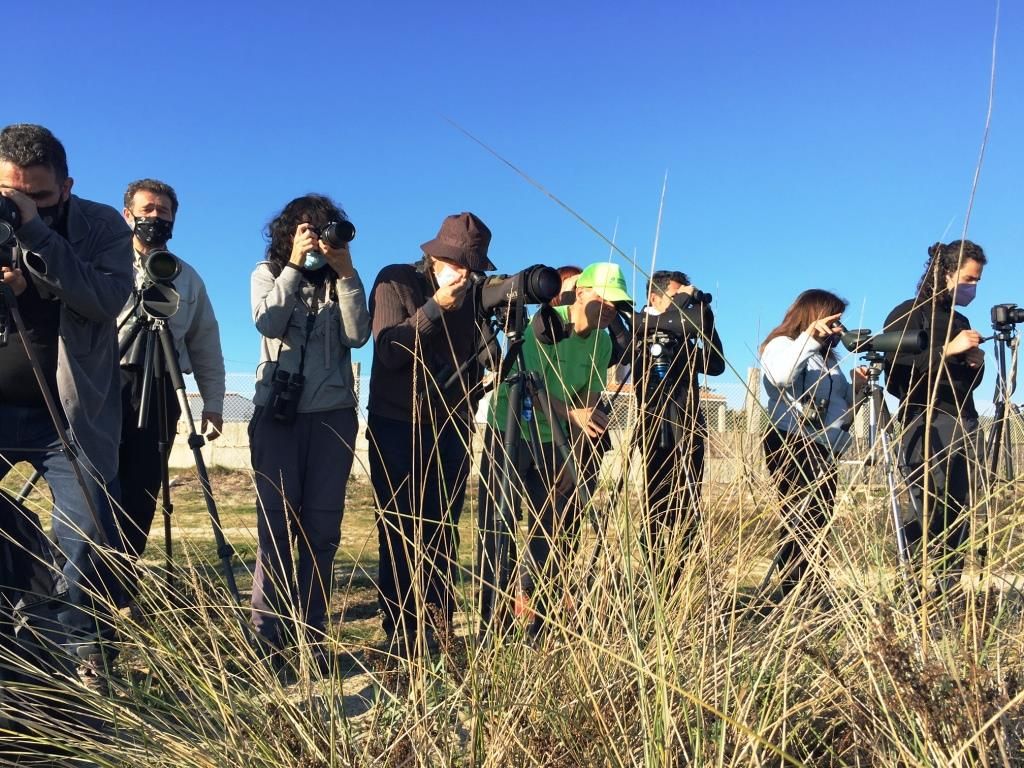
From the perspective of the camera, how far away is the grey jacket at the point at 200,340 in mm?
3535

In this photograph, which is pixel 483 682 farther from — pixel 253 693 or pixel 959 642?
pixel 959 642

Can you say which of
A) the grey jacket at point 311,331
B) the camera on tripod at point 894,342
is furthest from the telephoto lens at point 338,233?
the camera on tripod at point 894,342

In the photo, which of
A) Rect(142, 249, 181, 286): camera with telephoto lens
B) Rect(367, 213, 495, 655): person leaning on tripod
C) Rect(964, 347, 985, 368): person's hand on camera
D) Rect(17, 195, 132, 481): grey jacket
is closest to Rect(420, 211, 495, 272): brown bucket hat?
Rect(367, 213, 495, 655): person leaning on tripod

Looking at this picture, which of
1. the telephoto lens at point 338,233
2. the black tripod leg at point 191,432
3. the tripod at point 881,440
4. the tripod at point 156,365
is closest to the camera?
the tripod at point 881,440

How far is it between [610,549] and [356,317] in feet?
5.43

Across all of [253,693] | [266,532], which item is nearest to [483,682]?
[253,693]

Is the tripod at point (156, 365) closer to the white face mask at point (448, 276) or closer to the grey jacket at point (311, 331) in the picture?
the grey jacket at point (311, 331)

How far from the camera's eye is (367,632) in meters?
3.41

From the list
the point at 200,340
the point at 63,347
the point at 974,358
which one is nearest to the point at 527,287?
the point at 63,347

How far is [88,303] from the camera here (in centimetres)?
235

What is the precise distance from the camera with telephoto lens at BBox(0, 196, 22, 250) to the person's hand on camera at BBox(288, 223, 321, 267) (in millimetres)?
928

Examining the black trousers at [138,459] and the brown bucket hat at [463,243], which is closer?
the brown bucket hat at [463,243]

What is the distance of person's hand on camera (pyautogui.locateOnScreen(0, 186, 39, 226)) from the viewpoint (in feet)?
7.23

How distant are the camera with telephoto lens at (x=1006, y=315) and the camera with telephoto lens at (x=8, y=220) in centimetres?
397
